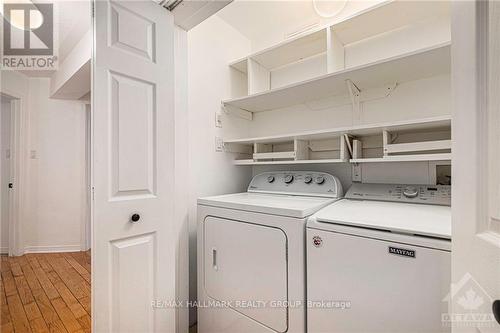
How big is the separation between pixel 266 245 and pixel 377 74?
1.30 metres

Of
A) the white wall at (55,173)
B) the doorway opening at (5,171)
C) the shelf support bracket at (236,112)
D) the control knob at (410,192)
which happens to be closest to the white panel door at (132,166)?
the shelf support bracket at (236,112)

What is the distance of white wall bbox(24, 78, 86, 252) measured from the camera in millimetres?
3215

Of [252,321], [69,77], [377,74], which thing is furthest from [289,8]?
[69,77]

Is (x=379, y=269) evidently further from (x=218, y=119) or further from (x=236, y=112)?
(x=236, y=112)

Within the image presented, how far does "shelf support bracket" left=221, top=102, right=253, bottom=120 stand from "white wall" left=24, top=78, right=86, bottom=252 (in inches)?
102

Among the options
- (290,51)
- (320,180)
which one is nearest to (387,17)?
(290,51)

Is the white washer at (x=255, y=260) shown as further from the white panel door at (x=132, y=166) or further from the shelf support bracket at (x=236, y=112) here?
the shelf support bracket at (x=236, y=112)

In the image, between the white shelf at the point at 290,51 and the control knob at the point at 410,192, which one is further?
the white shelf at the point at 290,51

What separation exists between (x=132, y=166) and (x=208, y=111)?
92 cm

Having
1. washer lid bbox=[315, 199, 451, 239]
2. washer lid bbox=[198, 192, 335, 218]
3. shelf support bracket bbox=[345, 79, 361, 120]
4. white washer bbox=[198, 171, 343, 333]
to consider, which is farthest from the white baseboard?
shelf support bracket bbox=[345, 79, 361, 120]

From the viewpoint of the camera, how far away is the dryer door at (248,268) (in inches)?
47.9

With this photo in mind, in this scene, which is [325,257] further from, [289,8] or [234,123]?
[289,8]

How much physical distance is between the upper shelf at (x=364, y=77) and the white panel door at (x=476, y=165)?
0.84 meters

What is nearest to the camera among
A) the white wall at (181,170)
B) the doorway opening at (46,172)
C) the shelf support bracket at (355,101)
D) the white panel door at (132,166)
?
the white panel door at (132,166)
